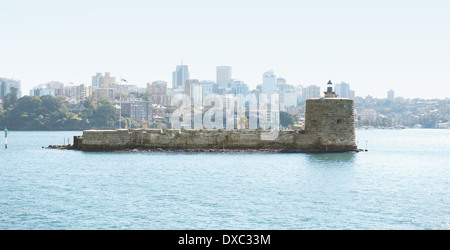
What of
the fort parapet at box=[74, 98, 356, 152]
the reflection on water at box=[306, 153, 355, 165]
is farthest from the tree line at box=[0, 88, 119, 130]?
the reflection on water at box=[306, 153, 355, 165]

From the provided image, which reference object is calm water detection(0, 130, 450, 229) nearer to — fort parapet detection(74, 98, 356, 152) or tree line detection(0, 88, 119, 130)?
fort parapet detection(74, 98, 356, 152)

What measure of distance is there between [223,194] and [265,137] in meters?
17.4

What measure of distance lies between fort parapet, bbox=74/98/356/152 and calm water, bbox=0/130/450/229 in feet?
11.6

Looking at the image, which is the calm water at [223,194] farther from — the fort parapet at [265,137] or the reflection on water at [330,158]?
the fort parapet at [265,137]

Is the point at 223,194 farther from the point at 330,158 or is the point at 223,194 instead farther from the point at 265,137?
the point at 265,137

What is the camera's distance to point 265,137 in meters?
36.8

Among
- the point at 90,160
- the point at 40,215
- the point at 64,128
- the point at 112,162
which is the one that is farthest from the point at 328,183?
the point at 64,128

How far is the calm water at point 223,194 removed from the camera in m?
15.1

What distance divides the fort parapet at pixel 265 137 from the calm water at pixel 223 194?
11.6ft

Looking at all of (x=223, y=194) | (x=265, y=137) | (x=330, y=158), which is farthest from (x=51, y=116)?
(x=223, y=194)

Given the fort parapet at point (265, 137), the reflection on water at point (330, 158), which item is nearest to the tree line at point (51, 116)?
the fort parapet at point (265, 137)
